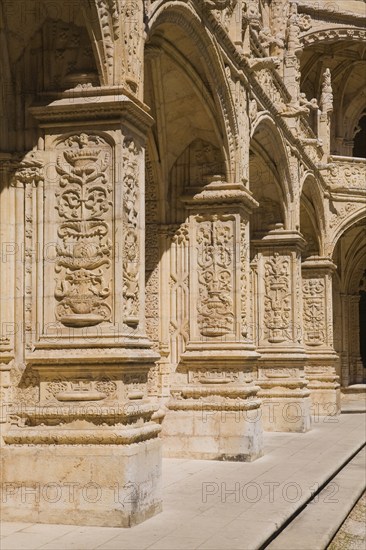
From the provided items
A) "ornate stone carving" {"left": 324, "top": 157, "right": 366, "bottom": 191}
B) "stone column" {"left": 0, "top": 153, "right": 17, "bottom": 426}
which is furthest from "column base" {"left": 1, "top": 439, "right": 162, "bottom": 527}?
"ornate stone carving" {"left": 324, "top": 157, "right": 366, "bottom": 191}

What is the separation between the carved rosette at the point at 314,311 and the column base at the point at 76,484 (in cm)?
1315

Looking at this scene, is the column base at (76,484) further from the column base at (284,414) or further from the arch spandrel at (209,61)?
the column base at (284,414)

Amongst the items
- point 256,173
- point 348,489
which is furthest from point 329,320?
point 348,489

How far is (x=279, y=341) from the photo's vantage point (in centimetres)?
1622

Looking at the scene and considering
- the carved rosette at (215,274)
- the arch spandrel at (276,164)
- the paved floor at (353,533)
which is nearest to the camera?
the paved floor at (353,533)

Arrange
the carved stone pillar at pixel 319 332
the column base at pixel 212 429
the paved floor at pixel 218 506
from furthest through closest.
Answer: the carved stone pillar at pixel 319 332, the column base at pixel 212 429, the paved floor at pixel 218 506

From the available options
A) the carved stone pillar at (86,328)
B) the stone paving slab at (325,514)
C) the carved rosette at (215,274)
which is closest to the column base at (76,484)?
the carved stone pillar at (86,328)

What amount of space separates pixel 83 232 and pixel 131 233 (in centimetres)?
40

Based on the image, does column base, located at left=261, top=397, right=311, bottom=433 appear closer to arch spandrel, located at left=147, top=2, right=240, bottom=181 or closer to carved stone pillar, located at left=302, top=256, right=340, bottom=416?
carved stone pillar, located at left=302, top=256, right=340, bottom=416

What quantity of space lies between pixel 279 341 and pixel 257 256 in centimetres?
153

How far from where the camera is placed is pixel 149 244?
1241cm

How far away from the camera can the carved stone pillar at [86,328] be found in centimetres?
723

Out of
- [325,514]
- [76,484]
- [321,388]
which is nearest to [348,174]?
[321,388]

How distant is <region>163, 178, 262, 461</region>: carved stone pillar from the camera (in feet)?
38.3
